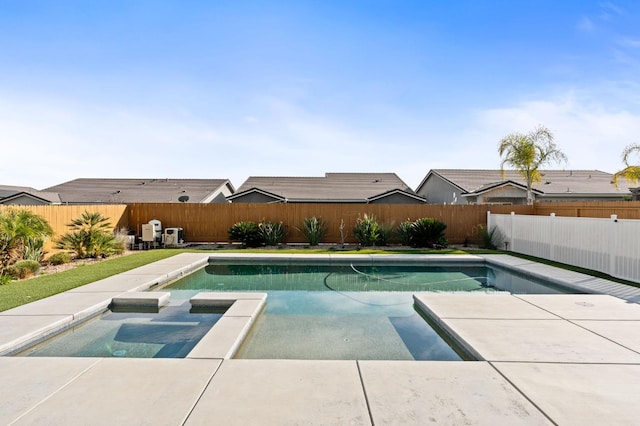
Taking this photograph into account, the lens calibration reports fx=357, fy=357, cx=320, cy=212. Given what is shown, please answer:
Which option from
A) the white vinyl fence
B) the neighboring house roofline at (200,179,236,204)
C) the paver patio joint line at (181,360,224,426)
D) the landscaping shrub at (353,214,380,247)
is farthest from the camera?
the neighboring house roofline at (200,179,236,204)

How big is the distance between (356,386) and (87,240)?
10728mm

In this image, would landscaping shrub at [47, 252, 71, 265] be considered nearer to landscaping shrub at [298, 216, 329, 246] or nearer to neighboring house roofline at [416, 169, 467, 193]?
landscaping shrub at [298, 216, 329, 246]

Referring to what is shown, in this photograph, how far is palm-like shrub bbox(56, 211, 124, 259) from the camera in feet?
34.9

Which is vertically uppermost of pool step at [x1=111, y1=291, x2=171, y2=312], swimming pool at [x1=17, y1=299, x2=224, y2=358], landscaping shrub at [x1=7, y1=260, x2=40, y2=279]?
landscaping shrub at [x1=7, y1=260, x2=40, y2=279]

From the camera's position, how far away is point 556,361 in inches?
139

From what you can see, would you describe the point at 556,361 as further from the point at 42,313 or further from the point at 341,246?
the point at 341,246

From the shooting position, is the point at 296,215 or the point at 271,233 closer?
the point at 271,233

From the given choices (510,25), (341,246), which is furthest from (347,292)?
(510,25)

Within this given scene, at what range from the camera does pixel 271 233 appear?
14516 millimetres

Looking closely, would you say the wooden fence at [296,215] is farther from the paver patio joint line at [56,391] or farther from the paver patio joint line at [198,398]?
the paver patio joint line at [198,398]

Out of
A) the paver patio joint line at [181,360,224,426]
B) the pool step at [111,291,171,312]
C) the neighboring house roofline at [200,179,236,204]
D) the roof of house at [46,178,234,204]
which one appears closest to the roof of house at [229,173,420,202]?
the neighboring house roofline at [200,179,236,204]

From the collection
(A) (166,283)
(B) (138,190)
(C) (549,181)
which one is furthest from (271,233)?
(C) (549,181)

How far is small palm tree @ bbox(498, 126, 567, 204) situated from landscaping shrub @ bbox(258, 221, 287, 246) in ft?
39.4

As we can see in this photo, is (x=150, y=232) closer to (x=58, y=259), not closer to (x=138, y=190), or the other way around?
(x=58, y=259)
